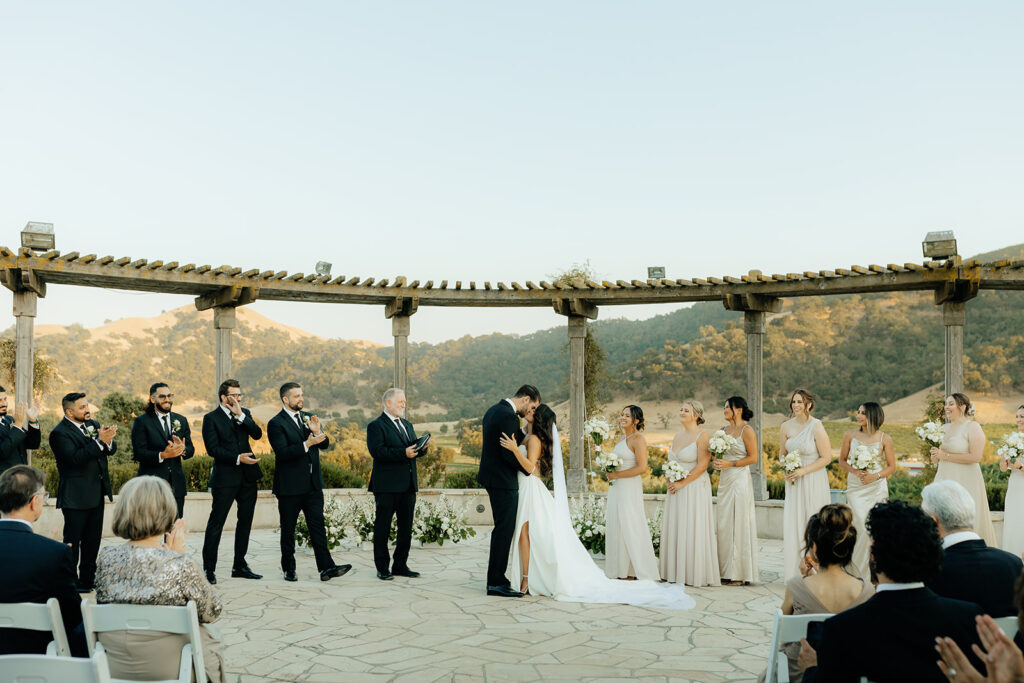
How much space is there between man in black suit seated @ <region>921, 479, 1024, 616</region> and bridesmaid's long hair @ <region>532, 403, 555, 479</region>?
363 centimetres

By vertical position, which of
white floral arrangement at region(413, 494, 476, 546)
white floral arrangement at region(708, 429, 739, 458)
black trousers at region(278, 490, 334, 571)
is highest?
white floral arrangement at region(708, 429, 739, 458)

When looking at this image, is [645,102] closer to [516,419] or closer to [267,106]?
[267,106]

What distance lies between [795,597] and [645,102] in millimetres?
19247

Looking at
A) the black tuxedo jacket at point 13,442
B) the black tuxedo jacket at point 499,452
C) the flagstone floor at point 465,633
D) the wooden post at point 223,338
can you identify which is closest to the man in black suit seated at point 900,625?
the flagstone floor at point 465,633

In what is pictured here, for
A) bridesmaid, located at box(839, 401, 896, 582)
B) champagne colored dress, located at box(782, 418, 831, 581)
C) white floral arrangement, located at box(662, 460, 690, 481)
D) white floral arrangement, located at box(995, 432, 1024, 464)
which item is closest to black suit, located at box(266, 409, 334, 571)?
white floral arrangement, located at box(662, 460, 690, 481)

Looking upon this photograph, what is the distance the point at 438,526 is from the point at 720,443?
3582 mm

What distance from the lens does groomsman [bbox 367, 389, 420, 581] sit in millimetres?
6809

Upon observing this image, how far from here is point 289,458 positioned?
264 inches

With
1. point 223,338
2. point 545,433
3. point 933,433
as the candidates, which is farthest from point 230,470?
point 933,433

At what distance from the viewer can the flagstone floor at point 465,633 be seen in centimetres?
445

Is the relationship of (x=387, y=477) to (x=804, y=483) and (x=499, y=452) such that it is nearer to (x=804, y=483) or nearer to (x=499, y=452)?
(x=499, y=452)

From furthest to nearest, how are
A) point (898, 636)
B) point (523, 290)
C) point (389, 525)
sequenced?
point (523, 290) → point (389, 525) → point (898, 636)

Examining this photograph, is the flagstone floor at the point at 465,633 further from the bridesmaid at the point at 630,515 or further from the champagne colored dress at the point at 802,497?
the bridesmaid at the point at 630,515

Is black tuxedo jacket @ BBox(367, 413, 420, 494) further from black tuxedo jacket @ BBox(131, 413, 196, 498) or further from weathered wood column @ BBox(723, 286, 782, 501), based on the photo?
weathered wood column @ BBox(723, 286, 782, 501)
